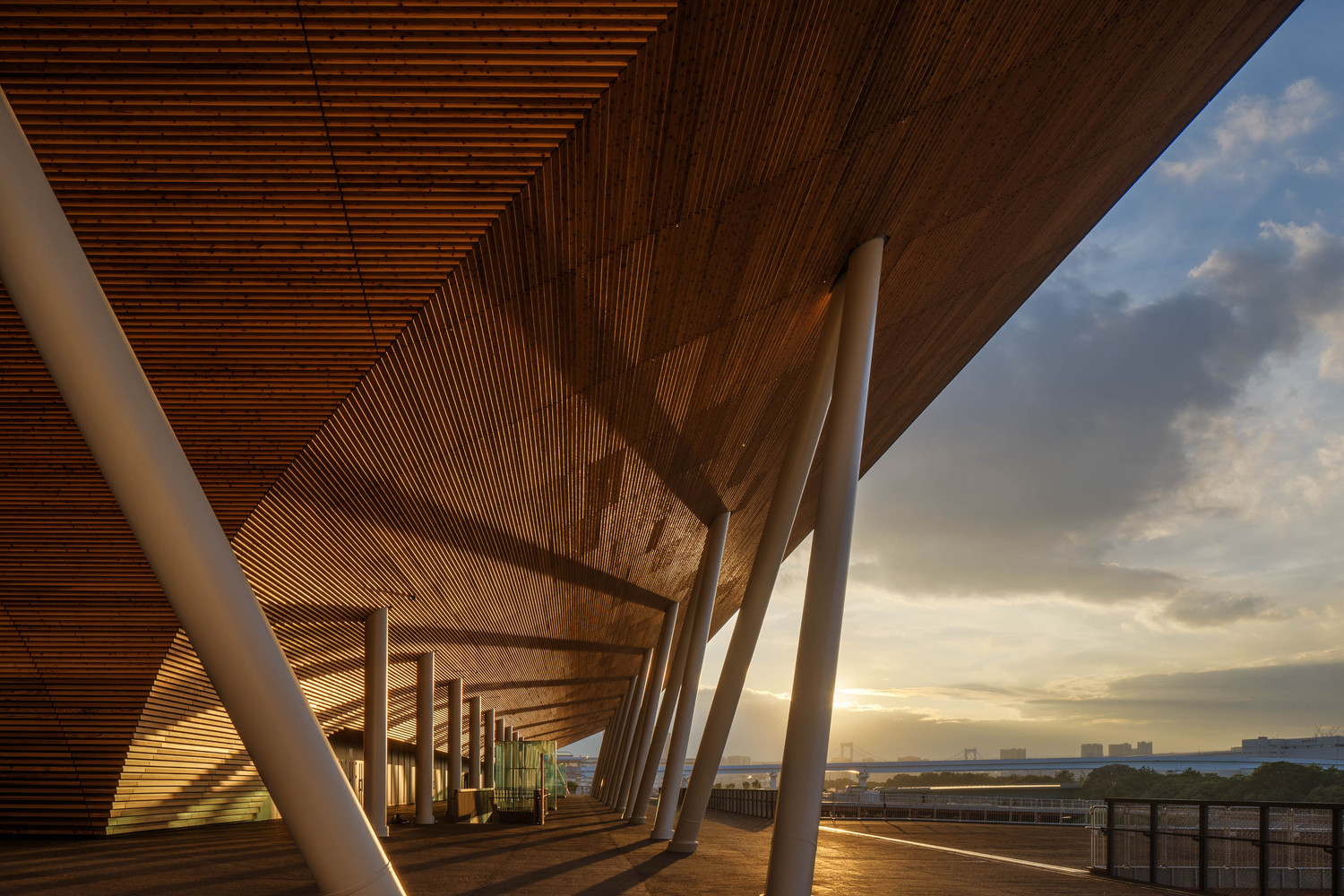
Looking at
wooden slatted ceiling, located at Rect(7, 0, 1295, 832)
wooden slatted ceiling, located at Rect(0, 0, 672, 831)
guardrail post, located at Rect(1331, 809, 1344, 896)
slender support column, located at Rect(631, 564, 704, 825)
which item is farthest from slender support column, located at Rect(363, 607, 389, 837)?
guardrail post, located at Rect(1331, 809, 1344, 896)

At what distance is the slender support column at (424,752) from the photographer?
24.4m

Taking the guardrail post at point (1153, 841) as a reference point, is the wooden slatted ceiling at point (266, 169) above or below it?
above

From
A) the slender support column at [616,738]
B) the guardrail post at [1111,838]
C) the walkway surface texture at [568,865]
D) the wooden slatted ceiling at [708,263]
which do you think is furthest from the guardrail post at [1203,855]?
the slender support column at [616,738]

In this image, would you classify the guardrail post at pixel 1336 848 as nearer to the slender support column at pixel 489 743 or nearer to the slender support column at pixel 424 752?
the slender support column at pixel 424 752

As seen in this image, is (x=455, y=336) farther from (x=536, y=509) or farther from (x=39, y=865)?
(x=39, y=865)

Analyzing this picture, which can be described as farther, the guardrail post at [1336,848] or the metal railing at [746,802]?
the metal railing at [746,802]

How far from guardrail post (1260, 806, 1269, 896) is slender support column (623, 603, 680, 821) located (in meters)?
19.4

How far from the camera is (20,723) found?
14109 millimetres

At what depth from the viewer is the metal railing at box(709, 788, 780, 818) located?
84.2ft

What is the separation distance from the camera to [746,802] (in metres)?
29.2

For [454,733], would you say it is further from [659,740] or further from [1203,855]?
[1203,855]

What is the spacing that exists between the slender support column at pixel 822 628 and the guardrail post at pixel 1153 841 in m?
3.54

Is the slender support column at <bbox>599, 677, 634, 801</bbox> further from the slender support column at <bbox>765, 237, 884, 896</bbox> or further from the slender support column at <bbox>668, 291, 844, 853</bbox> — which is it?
the slender support column at <bbox>765, 237, 884, 896</bbox>

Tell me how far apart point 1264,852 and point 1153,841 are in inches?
71.5
